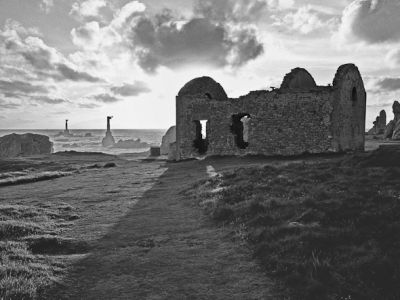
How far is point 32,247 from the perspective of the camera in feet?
28.7

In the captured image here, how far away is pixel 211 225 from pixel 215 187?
4.95 m

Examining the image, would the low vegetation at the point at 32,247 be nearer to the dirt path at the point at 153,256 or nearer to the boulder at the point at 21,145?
the dirt path at the point at 153,256

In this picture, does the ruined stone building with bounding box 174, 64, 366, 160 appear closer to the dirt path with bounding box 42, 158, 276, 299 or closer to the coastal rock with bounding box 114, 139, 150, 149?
the dirt path with bounding box 42, 158, 276, 299

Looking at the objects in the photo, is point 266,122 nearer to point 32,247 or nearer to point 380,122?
point 32,247

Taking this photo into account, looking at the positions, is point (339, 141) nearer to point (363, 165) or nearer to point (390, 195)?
point (363, 165)

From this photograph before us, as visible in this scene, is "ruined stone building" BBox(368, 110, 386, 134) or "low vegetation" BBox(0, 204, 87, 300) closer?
"low vegetation" BBox(0, 204, 87, 300)

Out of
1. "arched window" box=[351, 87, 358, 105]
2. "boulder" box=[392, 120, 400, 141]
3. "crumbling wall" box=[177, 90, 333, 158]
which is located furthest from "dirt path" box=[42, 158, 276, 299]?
"boulder" box=[392, 120, 400, 141]

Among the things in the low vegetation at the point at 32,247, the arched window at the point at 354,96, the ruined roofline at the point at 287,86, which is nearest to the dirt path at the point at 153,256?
the low vegetation at the point at 32,247

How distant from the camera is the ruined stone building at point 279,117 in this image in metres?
24.7

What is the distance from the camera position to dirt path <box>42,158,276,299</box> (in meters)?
6.30

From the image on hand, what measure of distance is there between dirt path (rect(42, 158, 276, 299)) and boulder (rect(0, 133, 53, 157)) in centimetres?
5755

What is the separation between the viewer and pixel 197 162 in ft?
89.1

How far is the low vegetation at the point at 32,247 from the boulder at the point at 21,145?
5406 cm

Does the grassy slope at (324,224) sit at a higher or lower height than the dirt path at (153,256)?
higher
